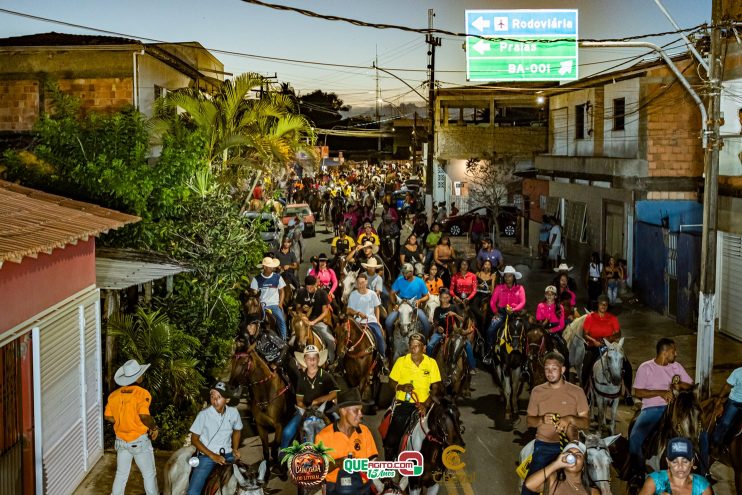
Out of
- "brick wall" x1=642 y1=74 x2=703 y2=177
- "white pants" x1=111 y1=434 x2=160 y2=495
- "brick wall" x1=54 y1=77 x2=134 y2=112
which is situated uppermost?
"brick wall" x1=54 y1=77 x2=134 y2=112

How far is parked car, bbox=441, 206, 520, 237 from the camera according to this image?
38.7 meters

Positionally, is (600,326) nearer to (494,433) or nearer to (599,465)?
(494,433)

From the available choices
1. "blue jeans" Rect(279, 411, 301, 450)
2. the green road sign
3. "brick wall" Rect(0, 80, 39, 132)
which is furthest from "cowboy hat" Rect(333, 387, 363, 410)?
"brick wall" Rect(0, 80, 39, 132)

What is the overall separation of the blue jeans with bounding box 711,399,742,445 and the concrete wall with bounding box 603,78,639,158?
1493 centimetres

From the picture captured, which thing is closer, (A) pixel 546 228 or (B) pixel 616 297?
(B) pixel 616 297

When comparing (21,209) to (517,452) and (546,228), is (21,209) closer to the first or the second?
(517,452)

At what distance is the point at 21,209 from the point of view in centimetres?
986

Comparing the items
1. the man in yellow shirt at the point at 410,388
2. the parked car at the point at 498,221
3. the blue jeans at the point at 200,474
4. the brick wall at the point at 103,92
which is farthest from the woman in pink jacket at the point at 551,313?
the parked car at the point at 498,221

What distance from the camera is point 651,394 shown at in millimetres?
9852

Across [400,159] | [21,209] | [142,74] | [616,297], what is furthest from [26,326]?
[400,159]

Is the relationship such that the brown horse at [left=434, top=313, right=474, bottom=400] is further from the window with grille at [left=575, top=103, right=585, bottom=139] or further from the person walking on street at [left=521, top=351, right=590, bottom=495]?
the window with grille at [left=575, top=103, right=585, bottom=139]

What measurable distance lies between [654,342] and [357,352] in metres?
8.57

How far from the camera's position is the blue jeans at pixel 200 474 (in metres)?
8.54

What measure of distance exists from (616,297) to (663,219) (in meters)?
2.31
